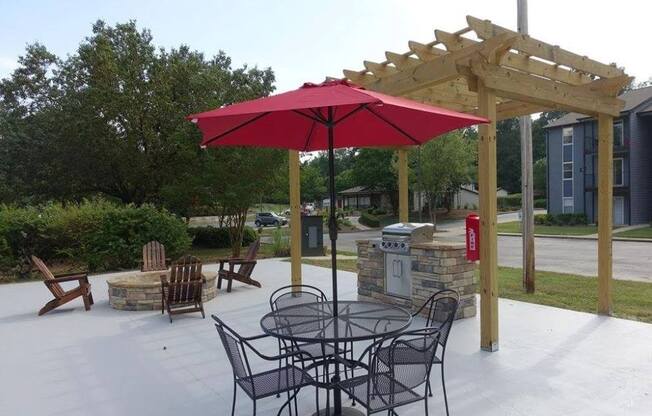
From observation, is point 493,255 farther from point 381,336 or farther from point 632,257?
point 632,257

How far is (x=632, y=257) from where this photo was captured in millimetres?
13039

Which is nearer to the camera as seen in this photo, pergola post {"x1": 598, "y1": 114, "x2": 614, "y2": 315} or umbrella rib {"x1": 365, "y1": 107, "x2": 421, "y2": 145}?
umbrella rib {"x1": 365, "y1": 107, "x2": 421, "y2": 145}

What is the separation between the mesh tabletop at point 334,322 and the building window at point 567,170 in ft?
92.8

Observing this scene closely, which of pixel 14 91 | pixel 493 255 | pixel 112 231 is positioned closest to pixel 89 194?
pixel 14 91

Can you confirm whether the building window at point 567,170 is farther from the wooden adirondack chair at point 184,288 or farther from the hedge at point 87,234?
the wooden adirondack chair at point 184,288

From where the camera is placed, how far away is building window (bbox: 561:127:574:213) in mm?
27875

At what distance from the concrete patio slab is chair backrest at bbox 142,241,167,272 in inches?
73.2

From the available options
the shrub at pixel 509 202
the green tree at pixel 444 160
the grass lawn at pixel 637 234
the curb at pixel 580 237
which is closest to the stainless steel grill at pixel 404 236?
the curb at pixel 580 237

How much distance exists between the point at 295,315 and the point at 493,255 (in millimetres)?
2280

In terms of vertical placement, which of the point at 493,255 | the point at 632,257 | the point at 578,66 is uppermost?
the point at 578,66

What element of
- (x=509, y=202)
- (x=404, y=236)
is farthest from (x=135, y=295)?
(x=509, y=202)

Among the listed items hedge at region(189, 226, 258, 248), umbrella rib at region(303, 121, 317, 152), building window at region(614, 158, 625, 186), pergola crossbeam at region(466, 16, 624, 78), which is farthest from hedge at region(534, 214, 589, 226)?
umbrella rib at region(303, 121, 317, 152)

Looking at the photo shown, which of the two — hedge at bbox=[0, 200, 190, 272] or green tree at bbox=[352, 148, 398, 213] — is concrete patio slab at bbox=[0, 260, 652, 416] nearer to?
hedge at bbox=[0, 200, 190, 272]

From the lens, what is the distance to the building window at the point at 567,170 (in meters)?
27.9
